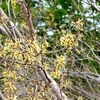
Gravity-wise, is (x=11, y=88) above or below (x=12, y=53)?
below

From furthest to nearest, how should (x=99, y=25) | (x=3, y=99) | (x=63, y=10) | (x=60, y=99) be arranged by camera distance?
1. (x=63, y=10)
2. (x=99, y=25)
3. (x=60, y=99)
4. (x=3, y=99)

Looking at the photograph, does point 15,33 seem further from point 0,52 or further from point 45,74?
point 45,74

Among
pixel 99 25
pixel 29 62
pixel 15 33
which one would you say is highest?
pixel 15 33

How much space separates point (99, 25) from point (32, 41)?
15.3 feet

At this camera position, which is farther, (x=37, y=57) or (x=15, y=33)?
(x=15, y=33)

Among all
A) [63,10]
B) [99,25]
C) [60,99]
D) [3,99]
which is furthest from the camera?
[63,10]

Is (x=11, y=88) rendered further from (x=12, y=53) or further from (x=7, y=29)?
(x=7, y=29)

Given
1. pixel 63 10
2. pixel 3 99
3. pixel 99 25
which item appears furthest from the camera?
pixel 63 10

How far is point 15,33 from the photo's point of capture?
3.02 metres

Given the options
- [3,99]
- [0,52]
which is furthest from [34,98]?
[0,52]

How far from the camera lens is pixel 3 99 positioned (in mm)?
2678

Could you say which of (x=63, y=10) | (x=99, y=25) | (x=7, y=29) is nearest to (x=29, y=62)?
(x=7, y=29)

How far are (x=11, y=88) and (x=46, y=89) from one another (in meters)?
0.39

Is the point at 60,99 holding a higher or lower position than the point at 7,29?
lower
